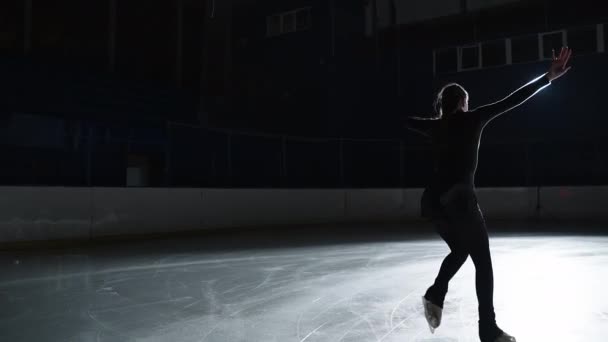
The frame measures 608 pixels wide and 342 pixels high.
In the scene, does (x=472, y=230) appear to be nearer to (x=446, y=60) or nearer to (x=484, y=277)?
(x=484, y=277)

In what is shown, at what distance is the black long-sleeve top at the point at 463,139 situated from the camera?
105 inches

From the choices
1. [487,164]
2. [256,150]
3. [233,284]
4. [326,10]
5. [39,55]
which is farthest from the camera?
[326,10]

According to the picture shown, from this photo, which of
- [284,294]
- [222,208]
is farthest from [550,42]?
[284,294]

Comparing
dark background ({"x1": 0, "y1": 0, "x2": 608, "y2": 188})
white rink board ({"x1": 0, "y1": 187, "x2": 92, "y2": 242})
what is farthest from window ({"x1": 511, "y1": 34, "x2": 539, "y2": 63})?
white rink board ({"x1": 0, "y1": 187, "x2": 92, "y2": 242})

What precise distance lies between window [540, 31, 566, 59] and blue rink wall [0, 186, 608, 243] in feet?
16.3

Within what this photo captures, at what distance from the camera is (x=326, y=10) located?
19.5 metres

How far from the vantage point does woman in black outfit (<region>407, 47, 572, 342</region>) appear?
264 cm

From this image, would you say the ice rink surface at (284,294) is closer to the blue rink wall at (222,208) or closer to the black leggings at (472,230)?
the black leggings at (472,230)

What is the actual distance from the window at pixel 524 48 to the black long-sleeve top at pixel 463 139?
15875 millimetres

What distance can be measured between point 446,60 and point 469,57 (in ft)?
2.67

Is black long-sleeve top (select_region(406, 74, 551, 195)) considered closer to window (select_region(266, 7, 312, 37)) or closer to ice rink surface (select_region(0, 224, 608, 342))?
ice rink surface (select_region(0, 224, 608, 342))

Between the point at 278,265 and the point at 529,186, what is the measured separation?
11.2 metres

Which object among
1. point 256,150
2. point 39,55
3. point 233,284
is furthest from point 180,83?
point 233,284

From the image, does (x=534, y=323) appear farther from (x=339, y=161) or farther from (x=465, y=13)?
(x=465, y=13)
